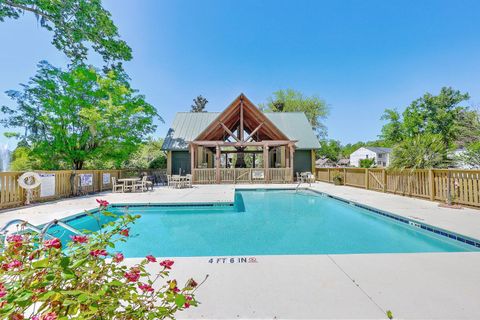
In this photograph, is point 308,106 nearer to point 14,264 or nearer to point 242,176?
point 242,176

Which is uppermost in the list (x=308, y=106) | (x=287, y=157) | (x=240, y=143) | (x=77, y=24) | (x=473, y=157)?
(x=308, y=106)

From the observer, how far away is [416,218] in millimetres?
5297

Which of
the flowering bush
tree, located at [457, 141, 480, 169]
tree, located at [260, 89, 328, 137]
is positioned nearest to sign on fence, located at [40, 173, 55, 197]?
the flowering bush

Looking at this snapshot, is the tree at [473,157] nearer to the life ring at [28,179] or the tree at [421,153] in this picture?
the tree at [421,153]

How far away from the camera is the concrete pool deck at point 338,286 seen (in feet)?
6.82

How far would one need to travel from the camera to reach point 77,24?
18.7ft

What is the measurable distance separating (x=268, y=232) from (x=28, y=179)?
8.69 meters

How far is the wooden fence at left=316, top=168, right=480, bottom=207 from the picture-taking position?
21.3ft

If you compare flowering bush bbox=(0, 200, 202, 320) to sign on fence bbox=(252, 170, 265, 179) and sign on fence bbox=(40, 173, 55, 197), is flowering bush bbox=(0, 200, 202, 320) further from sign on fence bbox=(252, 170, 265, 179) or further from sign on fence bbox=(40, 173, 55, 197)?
sign on fence bbox=(252, 170, 265, 179)

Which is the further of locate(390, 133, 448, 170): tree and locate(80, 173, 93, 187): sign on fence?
locate(80, 173, 93, 187): sign on fence

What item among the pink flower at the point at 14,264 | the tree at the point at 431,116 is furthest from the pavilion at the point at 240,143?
the tree at the point at 431,116

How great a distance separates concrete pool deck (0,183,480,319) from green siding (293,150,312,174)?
13.9 meters

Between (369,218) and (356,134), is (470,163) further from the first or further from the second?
(356,134)

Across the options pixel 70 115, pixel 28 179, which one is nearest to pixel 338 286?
pixel 28 179
